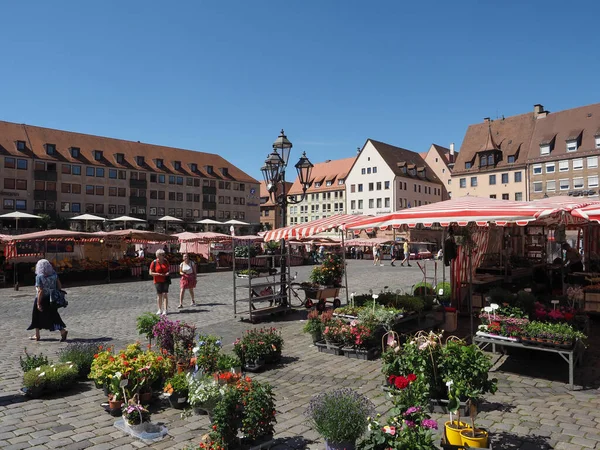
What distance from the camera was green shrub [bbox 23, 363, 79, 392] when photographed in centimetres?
647

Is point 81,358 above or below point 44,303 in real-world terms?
below

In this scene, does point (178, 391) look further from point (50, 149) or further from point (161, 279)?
point (50, 149)

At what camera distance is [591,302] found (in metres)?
11.5

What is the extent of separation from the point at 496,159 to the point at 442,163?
21304 mm

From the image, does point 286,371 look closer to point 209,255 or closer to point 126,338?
point 126,338

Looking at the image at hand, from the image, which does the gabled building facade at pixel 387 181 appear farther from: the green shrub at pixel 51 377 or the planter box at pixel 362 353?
the green shrub at pixel 51 377

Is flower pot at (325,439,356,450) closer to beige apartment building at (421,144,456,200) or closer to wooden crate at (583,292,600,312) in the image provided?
wooden crate at (583,292,600,312)

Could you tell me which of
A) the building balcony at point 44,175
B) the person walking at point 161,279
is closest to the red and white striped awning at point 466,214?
the person walking at point 161,279

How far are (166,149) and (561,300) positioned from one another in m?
68.3

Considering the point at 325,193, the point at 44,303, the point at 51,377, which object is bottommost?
the point at 51,377

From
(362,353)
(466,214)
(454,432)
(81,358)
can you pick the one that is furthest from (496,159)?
(454,432)

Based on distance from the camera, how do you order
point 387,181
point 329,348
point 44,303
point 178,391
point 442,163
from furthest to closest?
1. point 442,163
2. point 387,181
3. point 44,303
4. point 329,348
5. point 178,391

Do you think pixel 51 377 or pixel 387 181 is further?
pixel 387 181

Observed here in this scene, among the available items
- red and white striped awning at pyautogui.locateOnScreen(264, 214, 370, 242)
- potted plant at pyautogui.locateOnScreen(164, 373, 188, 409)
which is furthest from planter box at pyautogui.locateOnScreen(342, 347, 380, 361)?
potted plant at pyautogui.locateOnScreen(164, 373, 188, 409)
